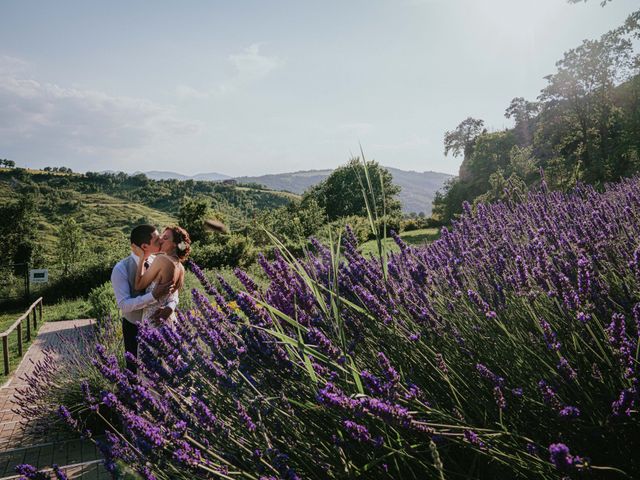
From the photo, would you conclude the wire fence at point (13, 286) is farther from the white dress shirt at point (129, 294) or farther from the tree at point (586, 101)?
the tree at point (586, 101)

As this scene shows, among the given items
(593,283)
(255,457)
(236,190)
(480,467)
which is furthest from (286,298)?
(236,190)

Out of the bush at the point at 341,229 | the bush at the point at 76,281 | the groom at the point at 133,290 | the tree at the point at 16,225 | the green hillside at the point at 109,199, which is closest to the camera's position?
the bush at the point at 341,229

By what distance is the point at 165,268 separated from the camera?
12.9ft

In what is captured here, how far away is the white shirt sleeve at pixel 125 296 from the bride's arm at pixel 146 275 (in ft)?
0.35

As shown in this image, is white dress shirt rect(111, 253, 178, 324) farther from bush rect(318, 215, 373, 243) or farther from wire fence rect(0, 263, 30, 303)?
wire fence rect(0, 263, 30, 303)

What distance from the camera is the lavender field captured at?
1.18 metres

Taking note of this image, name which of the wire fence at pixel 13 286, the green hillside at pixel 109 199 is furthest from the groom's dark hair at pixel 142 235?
the green hillside at pixel 109 199

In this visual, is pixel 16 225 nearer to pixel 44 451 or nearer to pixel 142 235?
pixel 44 451

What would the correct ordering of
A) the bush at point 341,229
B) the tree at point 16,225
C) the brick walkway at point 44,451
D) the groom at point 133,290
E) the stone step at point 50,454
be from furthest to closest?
1. the tree at point 16,225
2. the stone step at point 50,454
3. the groom at point 133,290
4. the brick walkway at point 44,451
5. the bush at point 341,229

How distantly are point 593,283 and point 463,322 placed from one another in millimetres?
550

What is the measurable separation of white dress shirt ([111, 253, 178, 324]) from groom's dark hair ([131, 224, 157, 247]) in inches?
6.5

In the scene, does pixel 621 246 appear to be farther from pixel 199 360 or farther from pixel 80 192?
pixel 80 192

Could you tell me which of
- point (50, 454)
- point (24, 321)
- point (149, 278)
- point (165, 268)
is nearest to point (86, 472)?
point (50, 454)

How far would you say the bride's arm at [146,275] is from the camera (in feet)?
13.0
